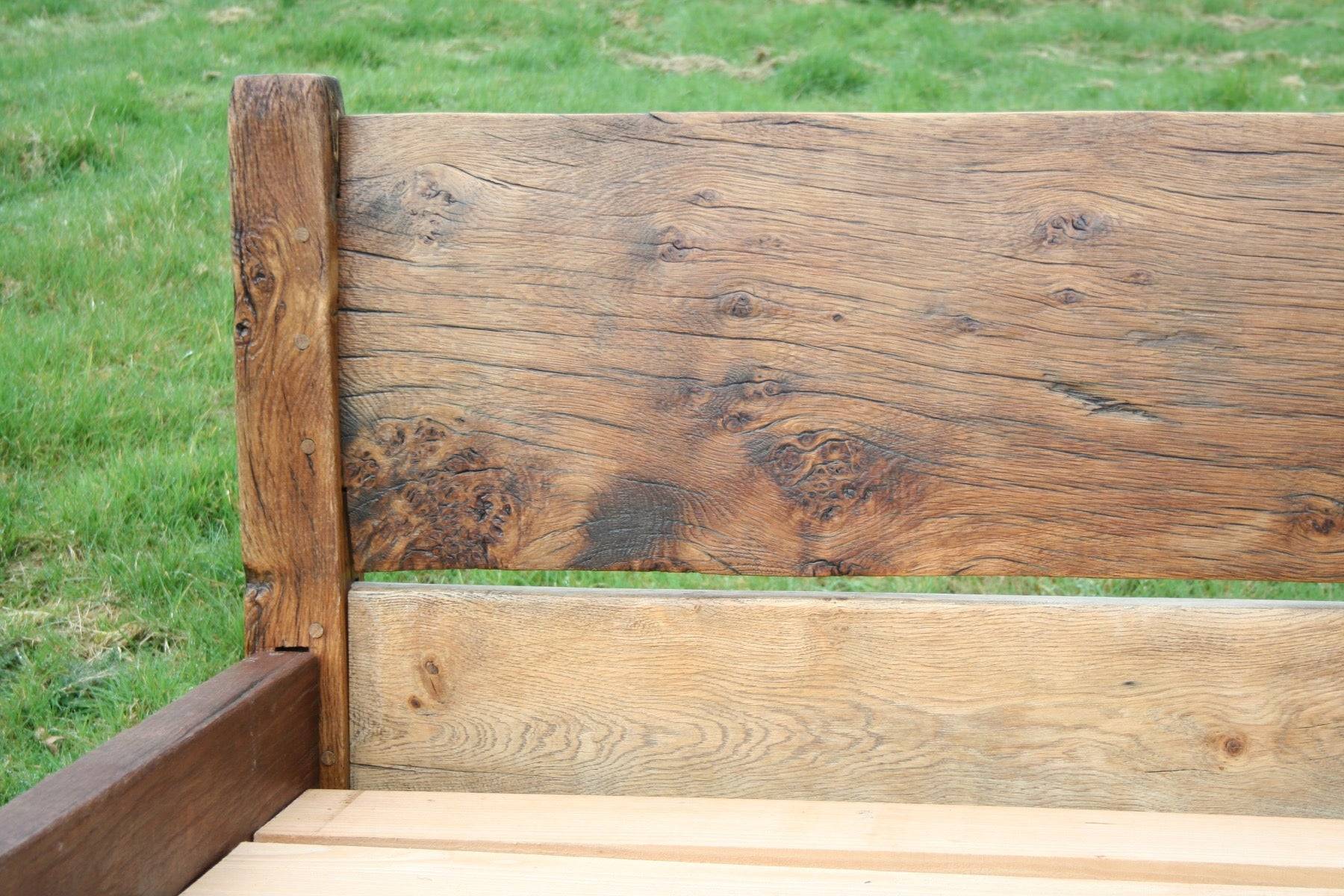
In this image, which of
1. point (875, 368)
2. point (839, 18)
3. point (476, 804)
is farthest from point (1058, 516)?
point (839, 18)

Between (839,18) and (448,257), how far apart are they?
7.21 metres

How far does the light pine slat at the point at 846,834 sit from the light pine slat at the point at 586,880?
0.08ft

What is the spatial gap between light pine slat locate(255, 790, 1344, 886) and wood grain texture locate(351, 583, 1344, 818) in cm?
6

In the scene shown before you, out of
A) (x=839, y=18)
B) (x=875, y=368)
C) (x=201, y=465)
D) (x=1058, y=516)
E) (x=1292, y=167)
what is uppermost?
(x=839, y=18)

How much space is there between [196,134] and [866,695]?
4.72 meters

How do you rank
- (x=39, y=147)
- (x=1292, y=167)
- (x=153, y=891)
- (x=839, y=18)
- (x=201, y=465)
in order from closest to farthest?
1. (x=153, y=891)
2. (x=1292, y=167)
3. (x=201, y=465)
4. (x=39, y=147)
5. (x=839, y=18)

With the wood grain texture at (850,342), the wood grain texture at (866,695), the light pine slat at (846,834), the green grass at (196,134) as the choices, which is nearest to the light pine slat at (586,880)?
the light pine slat at (846,834)

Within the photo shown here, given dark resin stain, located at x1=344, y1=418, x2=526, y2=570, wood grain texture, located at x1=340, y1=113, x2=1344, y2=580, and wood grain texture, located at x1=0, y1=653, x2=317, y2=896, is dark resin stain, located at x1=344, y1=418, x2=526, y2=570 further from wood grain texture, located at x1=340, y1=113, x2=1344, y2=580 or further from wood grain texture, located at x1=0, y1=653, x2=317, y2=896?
wood grain texture, located at x1=0, y1=653, x2=317, y2=896

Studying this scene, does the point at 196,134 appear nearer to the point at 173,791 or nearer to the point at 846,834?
the point at 173,791

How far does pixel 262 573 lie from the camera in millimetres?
1477

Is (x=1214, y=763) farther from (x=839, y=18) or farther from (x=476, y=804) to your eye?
(x=839, y=18)

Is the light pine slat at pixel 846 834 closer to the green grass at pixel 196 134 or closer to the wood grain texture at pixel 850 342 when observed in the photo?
the wood grain texture at pixel 850 342

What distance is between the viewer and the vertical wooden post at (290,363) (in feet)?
4.67

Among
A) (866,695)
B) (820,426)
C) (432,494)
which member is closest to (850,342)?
(820,426)
